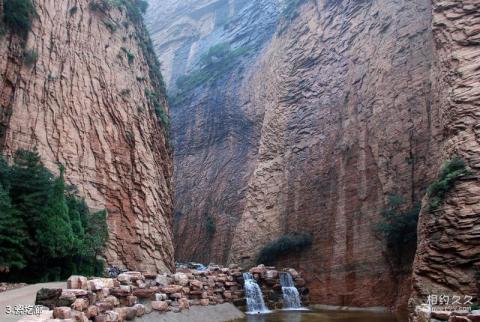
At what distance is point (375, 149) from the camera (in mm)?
21750

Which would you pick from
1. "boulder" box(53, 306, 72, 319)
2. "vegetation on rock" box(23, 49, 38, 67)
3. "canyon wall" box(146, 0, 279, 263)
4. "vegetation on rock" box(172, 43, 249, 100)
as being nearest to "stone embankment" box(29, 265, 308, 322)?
"boulder" box(53, 306, 72, 319)

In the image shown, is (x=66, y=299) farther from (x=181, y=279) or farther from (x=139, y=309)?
(x=181, y=279)

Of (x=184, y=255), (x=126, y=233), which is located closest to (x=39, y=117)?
(x=126, y=233)

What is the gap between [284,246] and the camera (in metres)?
24.0

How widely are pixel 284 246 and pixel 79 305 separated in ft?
55.0

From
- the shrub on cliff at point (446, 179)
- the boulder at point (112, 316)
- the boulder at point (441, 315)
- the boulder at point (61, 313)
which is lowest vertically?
the boulder at point (112, 316)

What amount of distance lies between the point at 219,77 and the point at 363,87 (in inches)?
773

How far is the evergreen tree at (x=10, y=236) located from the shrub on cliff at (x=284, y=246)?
589 inches

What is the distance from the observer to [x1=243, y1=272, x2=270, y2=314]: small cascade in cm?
1820

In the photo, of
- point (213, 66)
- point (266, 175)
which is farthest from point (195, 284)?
point (213, 66)

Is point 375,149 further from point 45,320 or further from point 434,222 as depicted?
point 45,320

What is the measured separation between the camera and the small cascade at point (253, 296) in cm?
1820

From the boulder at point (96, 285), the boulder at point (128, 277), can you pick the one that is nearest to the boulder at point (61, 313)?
the boulder at point (96, 285)

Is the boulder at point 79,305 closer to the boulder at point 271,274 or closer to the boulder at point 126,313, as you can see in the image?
the boulder at point 126,313
